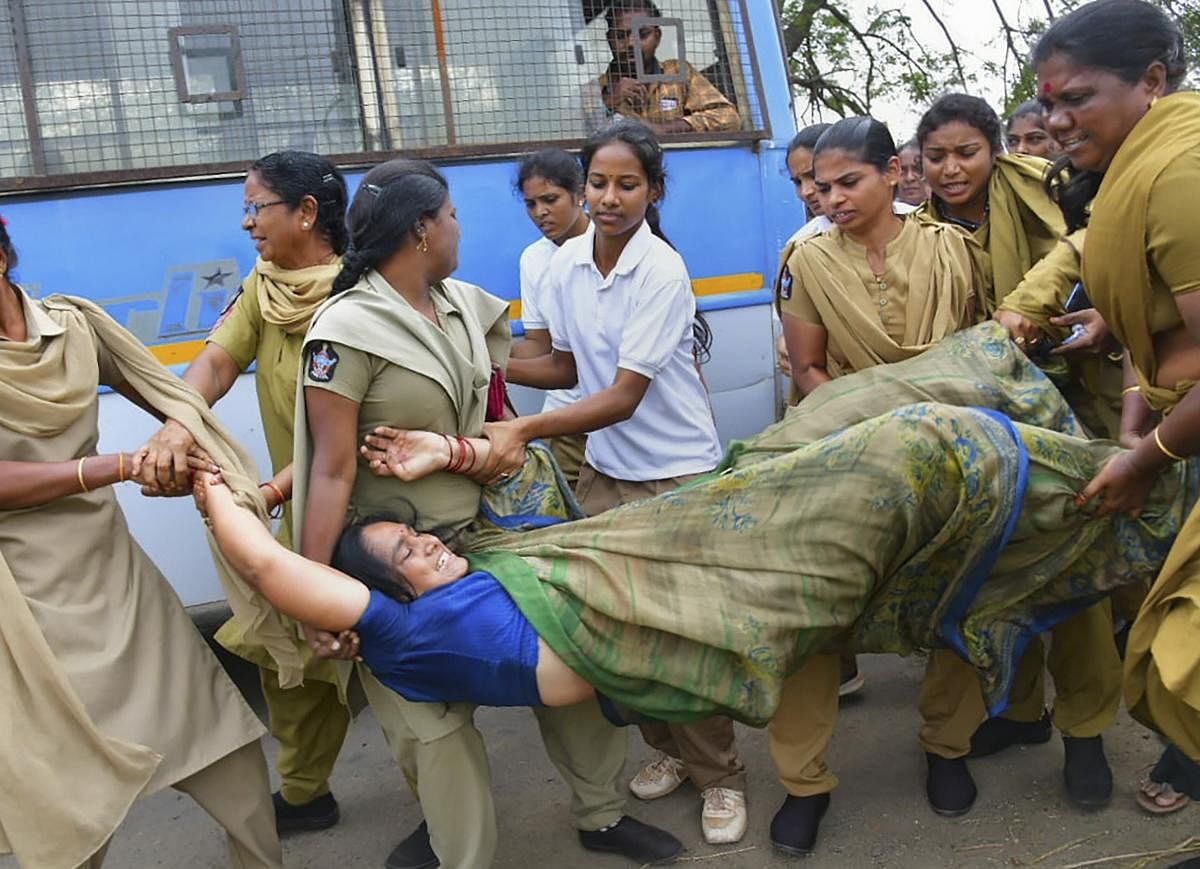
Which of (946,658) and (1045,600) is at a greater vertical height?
(1045,600)

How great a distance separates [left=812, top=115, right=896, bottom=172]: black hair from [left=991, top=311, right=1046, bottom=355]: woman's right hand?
53cm

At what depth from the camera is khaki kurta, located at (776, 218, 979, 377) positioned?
2.90 metres

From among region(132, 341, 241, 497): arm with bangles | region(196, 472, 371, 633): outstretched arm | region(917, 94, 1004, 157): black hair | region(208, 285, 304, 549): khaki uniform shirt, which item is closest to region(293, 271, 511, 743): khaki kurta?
region(196, 472, 371, 633): outstretched arm

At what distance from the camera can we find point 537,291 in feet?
11.6

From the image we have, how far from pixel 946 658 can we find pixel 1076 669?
0.31 m

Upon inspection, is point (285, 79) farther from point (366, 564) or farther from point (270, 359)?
point (366, 564)

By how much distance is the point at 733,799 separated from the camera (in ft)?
9.15

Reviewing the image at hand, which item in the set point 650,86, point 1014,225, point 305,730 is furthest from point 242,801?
point 650,86

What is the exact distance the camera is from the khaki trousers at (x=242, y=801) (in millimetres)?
2410

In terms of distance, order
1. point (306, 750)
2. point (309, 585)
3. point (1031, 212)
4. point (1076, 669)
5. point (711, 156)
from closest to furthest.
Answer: point (309, 585)
point (1076, 669)
point (306, 750)
point (1031, 212)
point (711, 156)

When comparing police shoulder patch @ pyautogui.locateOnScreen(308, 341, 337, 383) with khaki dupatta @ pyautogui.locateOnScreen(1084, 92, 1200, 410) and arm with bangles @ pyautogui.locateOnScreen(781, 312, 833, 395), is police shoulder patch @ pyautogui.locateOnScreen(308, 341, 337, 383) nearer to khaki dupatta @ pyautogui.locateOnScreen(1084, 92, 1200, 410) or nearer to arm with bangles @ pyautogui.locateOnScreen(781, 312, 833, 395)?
arm with bangles @ pyautogui.locateOnScreen(781, 312, 833, 395)

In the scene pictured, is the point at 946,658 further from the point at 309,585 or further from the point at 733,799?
the point at 309,585

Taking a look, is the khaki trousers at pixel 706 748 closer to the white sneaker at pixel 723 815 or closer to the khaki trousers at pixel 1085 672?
the white sneaker at pixel 723 815

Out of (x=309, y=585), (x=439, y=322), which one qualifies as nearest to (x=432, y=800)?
(x=309, y=585)
